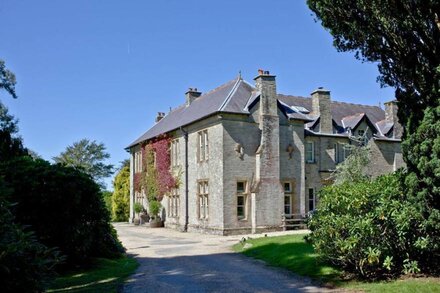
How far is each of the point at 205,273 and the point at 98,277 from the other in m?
3.10

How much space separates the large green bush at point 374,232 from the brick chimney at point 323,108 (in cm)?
2186

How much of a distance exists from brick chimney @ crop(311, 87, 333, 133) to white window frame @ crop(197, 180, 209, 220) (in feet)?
32.7

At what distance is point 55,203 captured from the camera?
14.6m

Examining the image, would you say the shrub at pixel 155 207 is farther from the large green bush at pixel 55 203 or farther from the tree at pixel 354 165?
the large green bush at pixel 55 203

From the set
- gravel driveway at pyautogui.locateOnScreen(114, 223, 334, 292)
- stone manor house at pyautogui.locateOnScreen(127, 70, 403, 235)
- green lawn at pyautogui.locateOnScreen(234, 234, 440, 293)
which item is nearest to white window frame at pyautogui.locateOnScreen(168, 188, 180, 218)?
stone manor house at pyautogui.locateOnScreen(127, 70, 403, 235)

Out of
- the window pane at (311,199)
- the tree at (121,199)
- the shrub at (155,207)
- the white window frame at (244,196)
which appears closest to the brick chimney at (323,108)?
the window pane at (311,199)

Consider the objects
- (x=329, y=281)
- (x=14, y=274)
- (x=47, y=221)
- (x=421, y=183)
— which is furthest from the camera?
(x=47, y=221)

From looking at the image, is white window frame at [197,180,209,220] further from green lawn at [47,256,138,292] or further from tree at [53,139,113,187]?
tree at [53,139,113,187]

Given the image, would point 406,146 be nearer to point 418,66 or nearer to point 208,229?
point 418,66

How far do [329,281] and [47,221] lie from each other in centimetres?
886

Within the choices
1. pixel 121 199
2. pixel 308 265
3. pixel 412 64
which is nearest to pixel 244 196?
pixel 308 265

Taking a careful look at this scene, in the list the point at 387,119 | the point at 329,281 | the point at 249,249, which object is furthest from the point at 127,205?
the point at 329,281

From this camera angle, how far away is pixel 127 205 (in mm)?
50656

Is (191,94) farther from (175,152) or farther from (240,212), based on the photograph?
(240,212)
